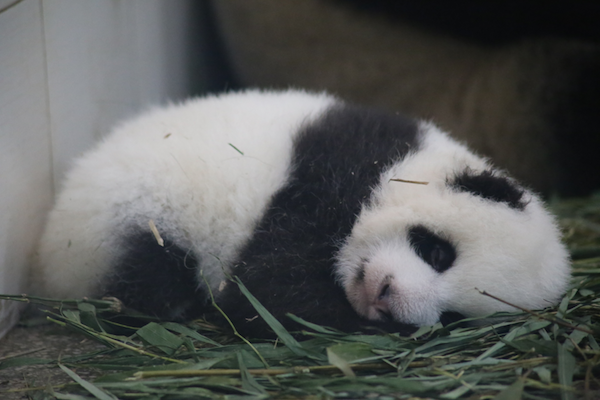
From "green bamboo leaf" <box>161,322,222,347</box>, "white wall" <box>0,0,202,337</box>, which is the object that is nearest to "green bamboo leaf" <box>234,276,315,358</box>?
"green bamboo leaf" <box>161,322,222,347</box>

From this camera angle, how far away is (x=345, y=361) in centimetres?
200

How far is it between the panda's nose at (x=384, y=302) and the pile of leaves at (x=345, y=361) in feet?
0.39

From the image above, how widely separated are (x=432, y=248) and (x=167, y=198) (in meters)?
1.27

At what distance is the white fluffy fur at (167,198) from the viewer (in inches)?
100.0

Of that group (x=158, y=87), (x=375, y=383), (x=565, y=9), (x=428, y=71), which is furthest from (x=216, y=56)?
(x=375, y=383)

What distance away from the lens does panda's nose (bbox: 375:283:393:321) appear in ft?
7.43

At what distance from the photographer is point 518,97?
17.3ft

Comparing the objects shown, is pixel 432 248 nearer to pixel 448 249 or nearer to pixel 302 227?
pixel 448 249

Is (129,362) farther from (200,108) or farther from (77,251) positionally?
(200,108)

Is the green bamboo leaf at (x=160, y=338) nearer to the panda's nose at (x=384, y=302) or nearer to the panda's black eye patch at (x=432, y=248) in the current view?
the panda's nose at (x=384, y=302)

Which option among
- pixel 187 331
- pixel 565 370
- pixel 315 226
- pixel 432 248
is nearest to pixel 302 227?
pixel 315 226

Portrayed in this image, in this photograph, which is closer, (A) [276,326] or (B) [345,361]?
(B) [345,361]

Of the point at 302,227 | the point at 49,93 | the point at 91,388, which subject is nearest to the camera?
the point at 91,388

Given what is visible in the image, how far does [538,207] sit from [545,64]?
3.14m
